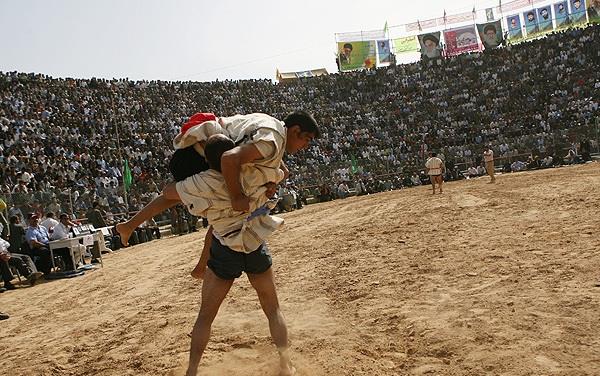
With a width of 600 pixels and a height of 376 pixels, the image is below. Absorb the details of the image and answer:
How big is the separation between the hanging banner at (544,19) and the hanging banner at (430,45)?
27.7ft

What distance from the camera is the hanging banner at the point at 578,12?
1881 inches

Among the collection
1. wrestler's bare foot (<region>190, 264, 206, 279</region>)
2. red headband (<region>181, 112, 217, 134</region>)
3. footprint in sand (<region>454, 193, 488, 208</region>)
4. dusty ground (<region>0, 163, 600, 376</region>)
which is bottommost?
footprint in sand (<region>454, 193, 488, 208</region>)

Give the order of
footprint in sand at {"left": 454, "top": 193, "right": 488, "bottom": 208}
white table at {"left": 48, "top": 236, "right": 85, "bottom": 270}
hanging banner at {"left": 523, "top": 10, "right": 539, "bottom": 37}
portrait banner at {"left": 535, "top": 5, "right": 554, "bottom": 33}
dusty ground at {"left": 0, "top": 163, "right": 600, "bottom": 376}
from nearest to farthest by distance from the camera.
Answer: dusty ground at {"left": 0, "top": 163, "right": 600, "bottom": 376}, white table at {"left": 48, "top": 236, "right": 85, "bottom": 270}, footprint in sand at {"left": 454, "top": 193, "right": 488, "bottom": 208}, portrait banner at {"left": 535, "top": 5, "right": 554, "bottom": 33}, hanging banner at {"left": 523, "top": 10, "right": 539, "bottom": 37}

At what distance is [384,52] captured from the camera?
173ft

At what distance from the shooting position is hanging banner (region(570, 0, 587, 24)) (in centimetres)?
4778

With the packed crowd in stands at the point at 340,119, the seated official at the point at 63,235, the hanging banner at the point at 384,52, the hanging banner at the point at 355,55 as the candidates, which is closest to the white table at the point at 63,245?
the seated official at the point at 63,235

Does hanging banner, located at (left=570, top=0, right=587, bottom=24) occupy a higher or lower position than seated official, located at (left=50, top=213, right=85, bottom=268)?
higher

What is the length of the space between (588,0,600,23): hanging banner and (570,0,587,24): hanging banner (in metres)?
0.54

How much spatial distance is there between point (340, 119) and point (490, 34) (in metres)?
19.6

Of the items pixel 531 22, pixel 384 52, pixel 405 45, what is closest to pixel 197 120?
pixel 384 52

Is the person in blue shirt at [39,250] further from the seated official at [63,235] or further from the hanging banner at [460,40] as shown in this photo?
the hanging banner at [460,40]

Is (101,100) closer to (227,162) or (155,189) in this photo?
(155,189)

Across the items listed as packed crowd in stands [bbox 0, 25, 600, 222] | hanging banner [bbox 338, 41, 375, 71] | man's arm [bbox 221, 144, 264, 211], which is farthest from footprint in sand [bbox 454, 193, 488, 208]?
hanging banner [bbox 338, 41, 375, 71]

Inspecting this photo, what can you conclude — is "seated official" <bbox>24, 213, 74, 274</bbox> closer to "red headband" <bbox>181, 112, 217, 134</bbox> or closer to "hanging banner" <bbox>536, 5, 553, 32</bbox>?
"red headband" <bbox>181, 112, 217, 134</bbox>
